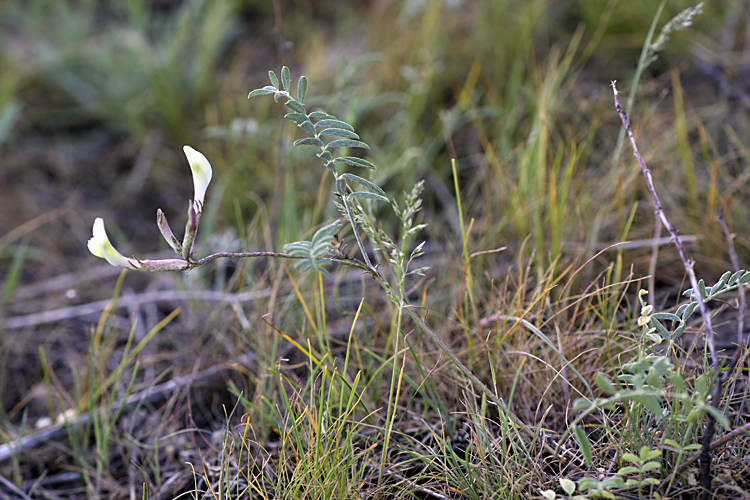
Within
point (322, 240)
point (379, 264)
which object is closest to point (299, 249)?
point (322, 240)

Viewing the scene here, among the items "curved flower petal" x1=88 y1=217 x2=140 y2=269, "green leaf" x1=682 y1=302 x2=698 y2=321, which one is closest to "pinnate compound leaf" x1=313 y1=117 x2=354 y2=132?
"curved flower petal" x1=88 y1=217 x2=140 y2=269

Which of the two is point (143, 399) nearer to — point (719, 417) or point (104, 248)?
point (104, 248)

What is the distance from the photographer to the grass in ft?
3.21

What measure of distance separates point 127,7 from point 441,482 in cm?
278

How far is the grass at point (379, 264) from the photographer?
978mm

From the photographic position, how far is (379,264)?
972mm

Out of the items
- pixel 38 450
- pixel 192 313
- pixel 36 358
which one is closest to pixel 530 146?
pixel 192 313

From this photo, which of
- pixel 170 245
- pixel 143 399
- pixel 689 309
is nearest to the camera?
pixel 170 245

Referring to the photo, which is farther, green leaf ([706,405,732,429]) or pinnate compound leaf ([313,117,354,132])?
pinnate compound leaf ([313,117,354,132])

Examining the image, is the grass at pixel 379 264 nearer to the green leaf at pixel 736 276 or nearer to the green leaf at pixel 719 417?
the green leaf at pixel 719 417

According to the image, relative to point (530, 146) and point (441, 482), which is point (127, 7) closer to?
point (530, 146)

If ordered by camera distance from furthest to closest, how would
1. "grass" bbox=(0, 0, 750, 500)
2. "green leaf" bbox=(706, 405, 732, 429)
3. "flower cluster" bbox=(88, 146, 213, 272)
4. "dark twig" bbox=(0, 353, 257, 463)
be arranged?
"dark twig" bbox=(0, 353, 257, 463) < "grass" bbox=(0, 0, 750, 500) < "flower cluster" bbox=(88, 146, 213, 272) < "green leaf" bbox=(706, 405, 732, 429)

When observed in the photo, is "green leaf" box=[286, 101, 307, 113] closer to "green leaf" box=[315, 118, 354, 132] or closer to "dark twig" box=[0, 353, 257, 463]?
"green leaf" box=[315, 118, 354, 132]

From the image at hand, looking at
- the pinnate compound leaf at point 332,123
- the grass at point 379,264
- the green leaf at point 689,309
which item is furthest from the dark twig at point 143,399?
the green leaf at point 689,309
